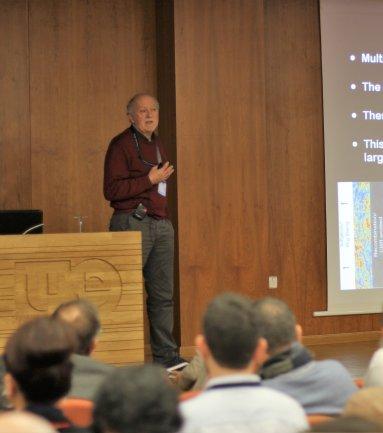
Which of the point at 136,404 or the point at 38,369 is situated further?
the point at 38,369

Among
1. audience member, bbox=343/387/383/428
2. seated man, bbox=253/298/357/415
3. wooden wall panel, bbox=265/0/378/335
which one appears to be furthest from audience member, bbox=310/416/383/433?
wooden wall panel, bbox=265/0/378/335

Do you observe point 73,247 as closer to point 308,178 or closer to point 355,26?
point 308,178

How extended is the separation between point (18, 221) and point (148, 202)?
848mm

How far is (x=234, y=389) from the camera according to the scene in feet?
6.20

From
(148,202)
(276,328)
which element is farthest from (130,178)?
(276,328)

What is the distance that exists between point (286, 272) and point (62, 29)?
8.94 ft

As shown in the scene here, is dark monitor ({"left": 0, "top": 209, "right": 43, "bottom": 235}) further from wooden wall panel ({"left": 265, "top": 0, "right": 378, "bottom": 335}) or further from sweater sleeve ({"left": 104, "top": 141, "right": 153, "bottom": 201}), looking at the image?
wooden wall panel ({"left": 265, "top": 0, "right": 378, "bottom": 335})

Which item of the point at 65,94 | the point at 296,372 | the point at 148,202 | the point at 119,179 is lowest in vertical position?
the point at 296,372

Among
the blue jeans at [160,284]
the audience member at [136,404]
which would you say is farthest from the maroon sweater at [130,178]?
the audience member at [136,404]

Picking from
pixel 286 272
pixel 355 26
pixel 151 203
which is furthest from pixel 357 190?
pixel 151 203

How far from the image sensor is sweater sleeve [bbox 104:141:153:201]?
5367 mm

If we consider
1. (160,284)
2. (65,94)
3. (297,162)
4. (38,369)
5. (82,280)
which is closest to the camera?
(38,369)

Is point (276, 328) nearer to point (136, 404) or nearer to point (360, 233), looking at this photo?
point (136, 404)

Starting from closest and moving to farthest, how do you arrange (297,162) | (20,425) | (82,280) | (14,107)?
(20,425), (82,280), (14,107), (297,162)
